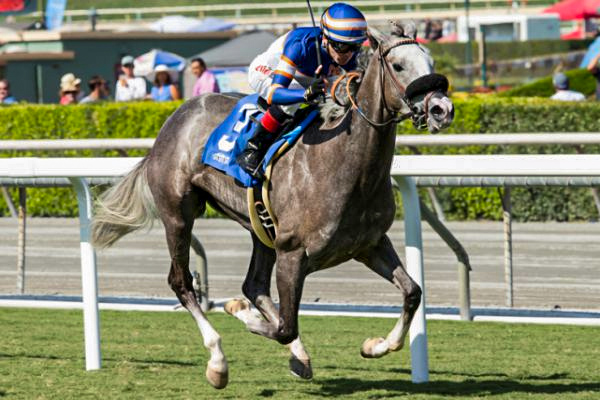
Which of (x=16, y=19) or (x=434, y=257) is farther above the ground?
(x=434, y=257)

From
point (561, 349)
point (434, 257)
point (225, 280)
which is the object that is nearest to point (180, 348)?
point (561, 349)

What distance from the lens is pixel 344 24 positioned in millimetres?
5305

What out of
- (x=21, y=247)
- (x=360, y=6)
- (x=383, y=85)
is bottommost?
(x=360, y=6)

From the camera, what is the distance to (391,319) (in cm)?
773

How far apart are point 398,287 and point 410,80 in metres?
0.96

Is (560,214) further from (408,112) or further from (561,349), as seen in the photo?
(408,112)

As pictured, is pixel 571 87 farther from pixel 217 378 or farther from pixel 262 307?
pixel 217 378

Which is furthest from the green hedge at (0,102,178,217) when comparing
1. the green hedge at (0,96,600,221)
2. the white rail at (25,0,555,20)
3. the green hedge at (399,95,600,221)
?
the white rail at (25,0,555,20)

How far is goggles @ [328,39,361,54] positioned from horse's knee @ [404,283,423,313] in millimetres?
999

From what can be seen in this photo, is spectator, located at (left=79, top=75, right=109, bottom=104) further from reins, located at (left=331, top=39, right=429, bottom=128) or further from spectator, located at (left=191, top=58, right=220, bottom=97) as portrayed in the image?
reins, located at (left=331, top=39, right=429, bottom=128)

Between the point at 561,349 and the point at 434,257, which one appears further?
the point at 434,257

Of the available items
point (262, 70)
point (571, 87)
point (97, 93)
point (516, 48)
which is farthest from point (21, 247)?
point (516, 48)

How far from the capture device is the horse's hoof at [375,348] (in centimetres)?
539

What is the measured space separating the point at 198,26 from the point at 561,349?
2935cm
